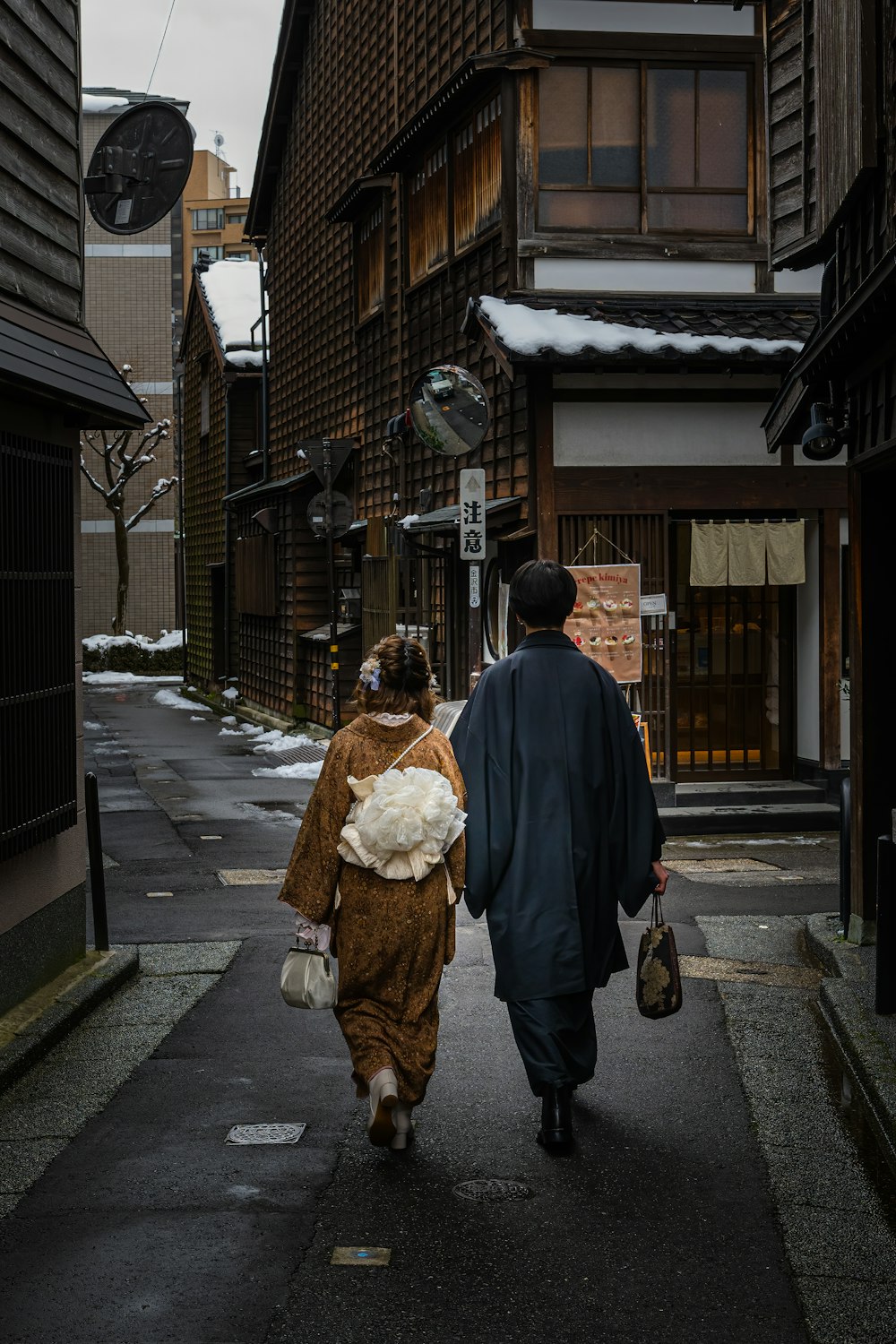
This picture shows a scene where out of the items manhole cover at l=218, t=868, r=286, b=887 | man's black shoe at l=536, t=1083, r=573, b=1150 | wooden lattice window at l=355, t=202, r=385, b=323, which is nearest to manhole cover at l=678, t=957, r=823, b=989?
man's black shoe at l=536, t=1083, r=573, b=1150

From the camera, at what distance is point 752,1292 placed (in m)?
4.35

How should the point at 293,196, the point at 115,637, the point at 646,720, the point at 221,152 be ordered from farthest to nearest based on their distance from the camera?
the point at 221,152 < the point at 115,637 < the point at 293,196 < the point at 646,720

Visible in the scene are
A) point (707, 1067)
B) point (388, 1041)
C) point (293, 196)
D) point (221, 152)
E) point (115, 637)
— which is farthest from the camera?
point (221, 152)

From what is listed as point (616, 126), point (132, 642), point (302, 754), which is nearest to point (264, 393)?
point (302, 754)

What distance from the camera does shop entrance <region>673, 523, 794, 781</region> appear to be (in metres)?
15.6

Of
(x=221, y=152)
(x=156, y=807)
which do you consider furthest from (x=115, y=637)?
(x=221, y=152)

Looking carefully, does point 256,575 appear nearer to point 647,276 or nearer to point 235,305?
point 235,305

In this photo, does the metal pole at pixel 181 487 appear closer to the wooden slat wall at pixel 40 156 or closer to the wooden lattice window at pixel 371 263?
the wooden lattice window at pixel 371 263

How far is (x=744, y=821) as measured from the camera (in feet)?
47.4

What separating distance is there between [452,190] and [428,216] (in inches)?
47.4

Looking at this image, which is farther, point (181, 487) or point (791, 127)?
point (181, 487)

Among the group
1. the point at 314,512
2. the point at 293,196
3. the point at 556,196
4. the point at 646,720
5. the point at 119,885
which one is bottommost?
the point at 119,885

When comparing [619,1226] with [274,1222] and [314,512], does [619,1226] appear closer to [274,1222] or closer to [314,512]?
[274,1222]

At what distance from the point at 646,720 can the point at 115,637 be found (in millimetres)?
31921
